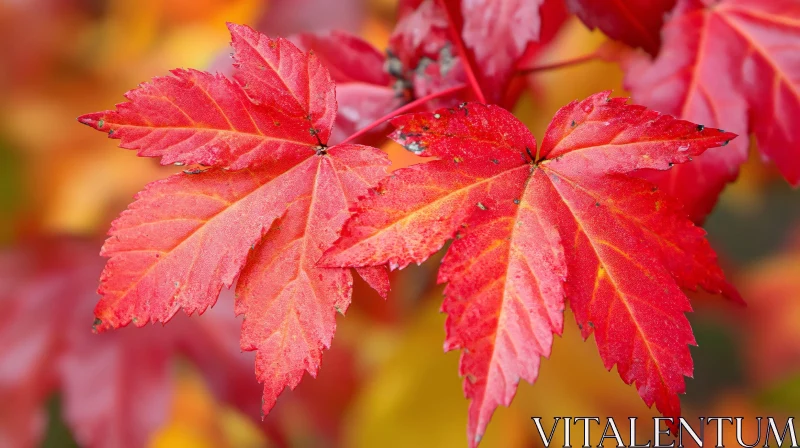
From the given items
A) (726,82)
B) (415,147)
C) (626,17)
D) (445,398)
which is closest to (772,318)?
(445,398)

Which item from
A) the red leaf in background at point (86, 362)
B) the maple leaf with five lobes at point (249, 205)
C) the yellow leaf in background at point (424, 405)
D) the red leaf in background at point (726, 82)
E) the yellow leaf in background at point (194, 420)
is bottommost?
the yellow leaf in background at point (194, 420)

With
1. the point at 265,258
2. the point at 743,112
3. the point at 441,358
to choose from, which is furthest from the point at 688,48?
the point at 441,358

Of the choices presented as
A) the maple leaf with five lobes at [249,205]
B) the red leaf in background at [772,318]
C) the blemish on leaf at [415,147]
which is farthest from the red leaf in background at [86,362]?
the red leaf in background at [772,318]

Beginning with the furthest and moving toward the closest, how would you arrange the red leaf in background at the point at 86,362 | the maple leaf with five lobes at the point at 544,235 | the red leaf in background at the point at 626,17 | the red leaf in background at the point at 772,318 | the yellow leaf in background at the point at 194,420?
1. the red leaf in background at the point at 772,318
2. the yellow leaf in background at the point at 194,420
3. the red leaf in background at the point at 86,362
4. the red leaf in background at the point at 626,17
5. the maple leaf with five lobes at the point at 544,235

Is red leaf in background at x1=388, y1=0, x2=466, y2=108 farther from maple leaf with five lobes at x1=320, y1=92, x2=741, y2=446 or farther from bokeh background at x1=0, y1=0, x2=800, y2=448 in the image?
bokeh background at x1=0, y1=0, x2=800, y2=448

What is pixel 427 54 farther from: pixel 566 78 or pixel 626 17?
pixel 566 78

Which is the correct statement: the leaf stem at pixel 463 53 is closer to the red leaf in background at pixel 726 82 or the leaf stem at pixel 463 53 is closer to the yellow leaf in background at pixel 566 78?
the red leaf in background at pixel 726 82
